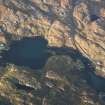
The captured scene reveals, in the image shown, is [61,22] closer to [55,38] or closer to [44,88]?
[55,38]

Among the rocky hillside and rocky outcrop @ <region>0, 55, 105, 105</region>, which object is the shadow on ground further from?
rocky outcrop @ <region>0, 55, 105, 105</region>

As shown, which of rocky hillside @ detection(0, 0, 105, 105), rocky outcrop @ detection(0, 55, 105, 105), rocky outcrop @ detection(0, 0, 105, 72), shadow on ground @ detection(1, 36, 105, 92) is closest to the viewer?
rocky outcrop @ detection(0, 55, 105, 105)

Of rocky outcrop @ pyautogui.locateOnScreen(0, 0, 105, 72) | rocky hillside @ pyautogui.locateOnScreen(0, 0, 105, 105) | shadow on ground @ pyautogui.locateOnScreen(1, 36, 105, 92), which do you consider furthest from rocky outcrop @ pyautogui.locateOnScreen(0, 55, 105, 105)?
rocky outcrop @ pyautogui.locateOnScreen(0, 0, 105, 72)

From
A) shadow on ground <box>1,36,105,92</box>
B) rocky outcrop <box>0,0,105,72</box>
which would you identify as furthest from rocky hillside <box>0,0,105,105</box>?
shadow on ground <box>1,36,105,92</box>

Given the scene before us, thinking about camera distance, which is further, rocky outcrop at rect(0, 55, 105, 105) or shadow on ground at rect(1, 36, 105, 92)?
shadow on ground at rect(1, 36, 105, 92)

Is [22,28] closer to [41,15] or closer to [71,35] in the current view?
[41,15]

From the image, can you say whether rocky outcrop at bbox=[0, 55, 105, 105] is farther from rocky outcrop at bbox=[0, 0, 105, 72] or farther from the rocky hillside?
rocky outcrop at bbox=[0, 0, 105, 72]

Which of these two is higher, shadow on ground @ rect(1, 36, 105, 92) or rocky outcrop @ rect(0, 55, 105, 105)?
shadow on ground @ rect(1, 36, 105, 92)

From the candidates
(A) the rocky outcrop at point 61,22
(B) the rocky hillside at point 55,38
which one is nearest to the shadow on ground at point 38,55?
(B) the rocky hillside at point 55,38

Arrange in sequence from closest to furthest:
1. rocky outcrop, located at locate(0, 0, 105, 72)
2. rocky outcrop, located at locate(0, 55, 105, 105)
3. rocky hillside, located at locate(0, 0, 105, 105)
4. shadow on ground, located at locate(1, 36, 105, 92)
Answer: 1. rocky outcrop, located at locate(0, 55, 105, 105)
2. rocky hillside, located at locate(0, 0, 105, 105)
3. shadow on ground, located at locate(1, 36, 105, 92)
4. rocky outcrop, located at locate(0, 0, 105, 72)

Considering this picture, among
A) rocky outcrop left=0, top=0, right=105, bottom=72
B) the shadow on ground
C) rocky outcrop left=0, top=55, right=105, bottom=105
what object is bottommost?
rocky outcrop left=0, top=55, right=105, bottom=105
